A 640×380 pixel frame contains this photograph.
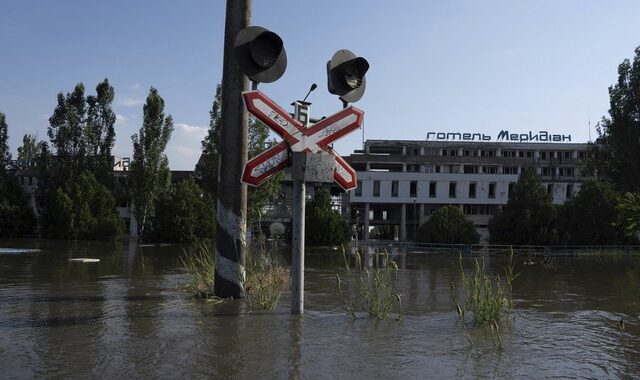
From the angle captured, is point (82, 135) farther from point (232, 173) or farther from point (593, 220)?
point (232, 173)

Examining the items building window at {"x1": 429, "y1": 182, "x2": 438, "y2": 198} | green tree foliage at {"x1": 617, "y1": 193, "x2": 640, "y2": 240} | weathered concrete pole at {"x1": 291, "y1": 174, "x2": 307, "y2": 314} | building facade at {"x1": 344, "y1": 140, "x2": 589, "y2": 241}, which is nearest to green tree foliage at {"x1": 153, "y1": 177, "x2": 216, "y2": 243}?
building facade at {"x1": 344, "y1": 140, "x2": 589, "y2": 241}

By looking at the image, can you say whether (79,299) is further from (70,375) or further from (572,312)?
(572,312)

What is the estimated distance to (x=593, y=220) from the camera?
145 feet

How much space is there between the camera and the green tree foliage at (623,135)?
41.7 m

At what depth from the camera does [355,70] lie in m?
6.47

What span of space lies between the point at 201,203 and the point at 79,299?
3990cm

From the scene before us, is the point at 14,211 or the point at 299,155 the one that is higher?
the point at 14,211

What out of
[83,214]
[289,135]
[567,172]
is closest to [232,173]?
[289,135]

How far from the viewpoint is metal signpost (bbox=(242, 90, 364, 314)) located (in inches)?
228

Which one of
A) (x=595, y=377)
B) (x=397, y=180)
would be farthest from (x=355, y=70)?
(x=397, y=180)

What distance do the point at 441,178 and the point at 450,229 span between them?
43.4 meters

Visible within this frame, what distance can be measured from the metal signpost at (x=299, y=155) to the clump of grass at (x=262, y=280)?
564 mm

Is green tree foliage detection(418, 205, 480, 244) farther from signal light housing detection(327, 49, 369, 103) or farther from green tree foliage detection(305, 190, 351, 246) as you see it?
signal light housing detection(327, 49, 369, 103)

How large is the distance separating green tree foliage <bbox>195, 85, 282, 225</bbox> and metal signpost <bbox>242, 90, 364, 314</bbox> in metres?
28.8
